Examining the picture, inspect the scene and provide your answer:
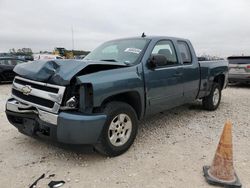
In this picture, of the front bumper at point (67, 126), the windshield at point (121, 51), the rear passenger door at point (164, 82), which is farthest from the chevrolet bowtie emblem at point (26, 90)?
the rear passenger door at point (164, 82)

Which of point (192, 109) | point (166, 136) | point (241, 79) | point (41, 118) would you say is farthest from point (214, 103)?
point (241, 79)

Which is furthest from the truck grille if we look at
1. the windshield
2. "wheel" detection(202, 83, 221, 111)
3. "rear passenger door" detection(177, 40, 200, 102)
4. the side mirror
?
"wheel" detection(202, 83, 221, 111)

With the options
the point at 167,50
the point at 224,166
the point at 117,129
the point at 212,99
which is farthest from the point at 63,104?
the point at 212,99

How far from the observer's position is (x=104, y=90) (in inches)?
142

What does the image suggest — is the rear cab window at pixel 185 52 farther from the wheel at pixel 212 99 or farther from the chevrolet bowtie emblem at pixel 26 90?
the chevrolet bowtie emblem at pixel 26 90

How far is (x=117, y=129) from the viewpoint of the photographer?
3.97 m

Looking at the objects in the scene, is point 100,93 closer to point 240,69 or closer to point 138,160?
point 138,160

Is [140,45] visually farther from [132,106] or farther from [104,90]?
[104,90]

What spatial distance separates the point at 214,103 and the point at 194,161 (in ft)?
11.9

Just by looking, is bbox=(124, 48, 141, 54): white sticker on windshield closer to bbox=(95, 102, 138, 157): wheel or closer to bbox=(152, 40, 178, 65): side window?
bbox=(152, 40, 178, 65): side window

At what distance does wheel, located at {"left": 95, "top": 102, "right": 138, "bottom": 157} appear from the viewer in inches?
148

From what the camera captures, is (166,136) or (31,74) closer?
(31,74)

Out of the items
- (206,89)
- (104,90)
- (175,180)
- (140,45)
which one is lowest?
(175,180)

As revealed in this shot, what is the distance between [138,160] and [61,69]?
5.60 feet
